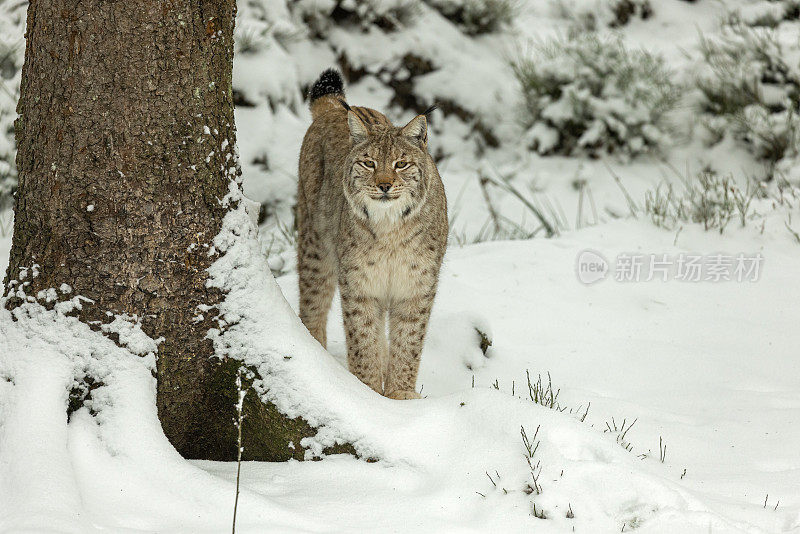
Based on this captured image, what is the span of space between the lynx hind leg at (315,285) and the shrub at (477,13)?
17.0 ft

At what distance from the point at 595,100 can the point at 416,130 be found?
4712mm

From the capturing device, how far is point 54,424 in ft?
7.75

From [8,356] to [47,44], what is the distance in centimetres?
91

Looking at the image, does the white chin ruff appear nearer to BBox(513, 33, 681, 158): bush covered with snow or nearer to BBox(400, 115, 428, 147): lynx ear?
BBox(400, 115, 428, 147): lynx ear

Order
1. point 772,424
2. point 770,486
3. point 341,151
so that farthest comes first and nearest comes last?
point 341,151
point 772,424
point 770,486

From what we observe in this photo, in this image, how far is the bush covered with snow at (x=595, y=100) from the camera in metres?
7.91

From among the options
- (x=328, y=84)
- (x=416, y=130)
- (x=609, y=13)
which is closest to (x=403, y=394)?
(x=416, y=130)

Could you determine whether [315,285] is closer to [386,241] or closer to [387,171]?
[386,241]

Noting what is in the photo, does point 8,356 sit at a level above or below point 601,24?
below

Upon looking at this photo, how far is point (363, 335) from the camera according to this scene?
3.67 m

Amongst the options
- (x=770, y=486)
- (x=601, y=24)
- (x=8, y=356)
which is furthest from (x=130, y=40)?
(x=601, y=24)

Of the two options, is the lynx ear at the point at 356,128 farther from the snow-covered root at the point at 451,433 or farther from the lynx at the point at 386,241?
the snow-covered root at the point at 451,433

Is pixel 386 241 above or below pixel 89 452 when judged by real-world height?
above

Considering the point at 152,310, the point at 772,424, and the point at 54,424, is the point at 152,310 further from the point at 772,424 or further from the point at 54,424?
the point at 772,424
